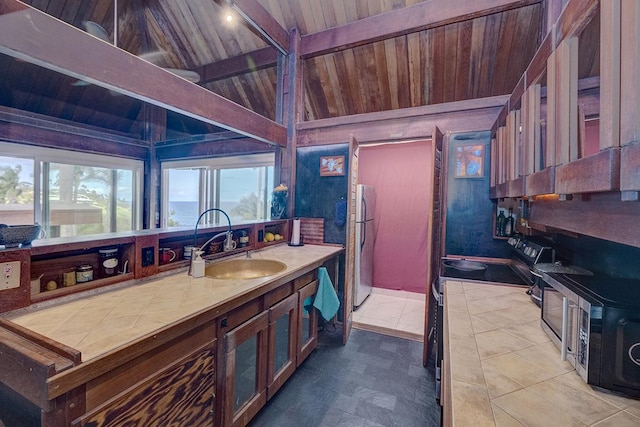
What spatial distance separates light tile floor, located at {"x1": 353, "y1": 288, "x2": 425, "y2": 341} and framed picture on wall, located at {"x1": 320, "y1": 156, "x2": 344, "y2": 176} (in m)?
1.75

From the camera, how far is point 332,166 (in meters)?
3.02

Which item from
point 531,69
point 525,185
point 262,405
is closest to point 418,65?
point 531,69

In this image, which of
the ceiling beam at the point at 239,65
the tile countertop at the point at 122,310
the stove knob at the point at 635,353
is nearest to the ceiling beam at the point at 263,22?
the ceiling beam at the point at 239,65

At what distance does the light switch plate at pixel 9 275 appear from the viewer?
1074mm

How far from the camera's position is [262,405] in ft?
5.86

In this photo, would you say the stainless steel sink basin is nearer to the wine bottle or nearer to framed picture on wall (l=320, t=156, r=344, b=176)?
framed picture on wall (l=320, t=156, r=344, b=176)

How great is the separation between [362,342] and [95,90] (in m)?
4.85

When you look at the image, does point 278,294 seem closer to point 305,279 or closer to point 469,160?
point 305,279

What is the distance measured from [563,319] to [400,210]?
3.18 meters

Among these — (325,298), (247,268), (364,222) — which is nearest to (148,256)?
(247,268)

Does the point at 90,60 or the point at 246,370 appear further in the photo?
the point at 246,370

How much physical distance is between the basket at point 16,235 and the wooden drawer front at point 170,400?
787mm

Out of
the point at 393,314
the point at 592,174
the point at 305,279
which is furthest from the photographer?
the point at 393,314

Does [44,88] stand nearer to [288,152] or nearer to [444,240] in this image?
[288,152]
